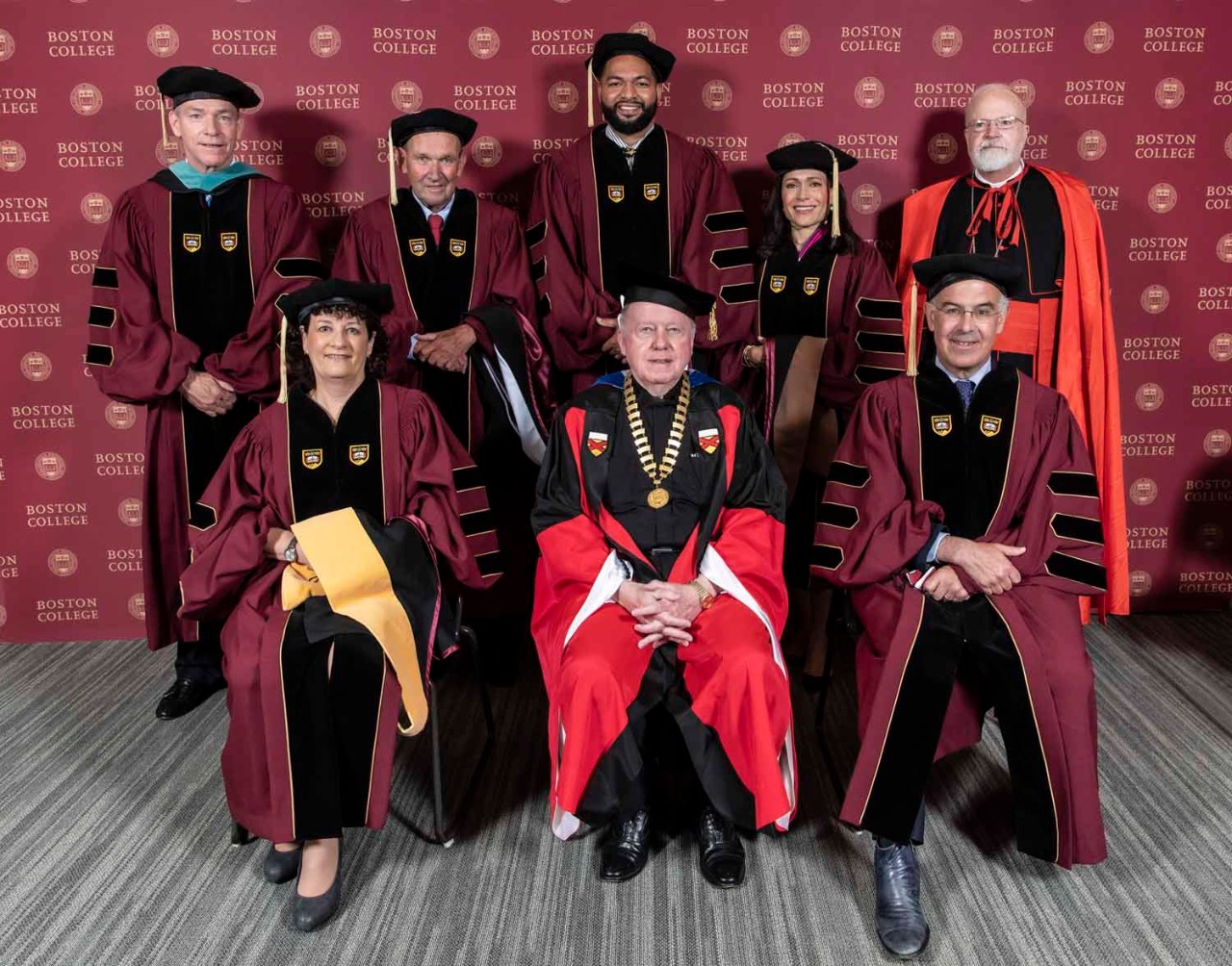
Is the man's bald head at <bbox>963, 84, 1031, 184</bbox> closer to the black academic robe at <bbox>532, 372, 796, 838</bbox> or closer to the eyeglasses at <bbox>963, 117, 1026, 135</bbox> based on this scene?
the eyeglasses at <bbox>963, 117, 1026, 135</bbox>

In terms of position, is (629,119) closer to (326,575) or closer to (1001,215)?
(1001,215)

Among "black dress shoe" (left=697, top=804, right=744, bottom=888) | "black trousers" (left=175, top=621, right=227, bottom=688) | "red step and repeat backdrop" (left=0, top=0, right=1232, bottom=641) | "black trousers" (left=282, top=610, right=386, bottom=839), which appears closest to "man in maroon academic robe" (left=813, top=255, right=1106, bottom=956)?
"black dress shoe" (left=697, top=804, right=744, bottom=888)

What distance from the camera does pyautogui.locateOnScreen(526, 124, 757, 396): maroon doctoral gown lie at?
383 cm

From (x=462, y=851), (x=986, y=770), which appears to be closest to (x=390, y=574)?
(x=462, y=851)

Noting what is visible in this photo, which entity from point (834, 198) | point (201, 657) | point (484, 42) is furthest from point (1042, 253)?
point (201, 657)

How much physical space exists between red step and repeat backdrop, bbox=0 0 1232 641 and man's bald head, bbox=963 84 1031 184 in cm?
54

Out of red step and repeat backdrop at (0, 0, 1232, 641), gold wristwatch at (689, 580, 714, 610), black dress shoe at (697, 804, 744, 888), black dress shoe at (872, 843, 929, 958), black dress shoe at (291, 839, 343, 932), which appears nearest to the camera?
black dress shoe at (872, 843, 929, 958)

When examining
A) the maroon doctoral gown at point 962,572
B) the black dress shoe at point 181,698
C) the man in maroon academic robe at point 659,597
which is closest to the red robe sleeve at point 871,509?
the maroon doctoral gown at point 962,572

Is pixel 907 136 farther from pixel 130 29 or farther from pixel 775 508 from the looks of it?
pixel 130 29

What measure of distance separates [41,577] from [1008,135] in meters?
4.42

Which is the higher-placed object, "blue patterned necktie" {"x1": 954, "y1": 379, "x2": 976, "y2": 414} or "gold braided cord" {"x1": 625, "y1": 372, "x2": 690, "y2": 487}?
"blue patterned necktie" {"x1": 954, "y1": 379, "x2": 976, "y2": 414}

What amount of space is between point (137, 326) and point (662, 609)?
2.22m

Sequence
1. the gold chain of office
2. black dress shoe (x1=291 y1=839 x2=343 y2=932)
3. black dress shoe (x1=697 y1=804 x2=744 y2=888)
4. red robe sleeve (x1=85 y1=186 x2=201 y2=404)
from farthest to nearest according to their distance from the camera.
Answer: red robe sleeve (x1=85 y1=186 x2=201 y2=404)
the gold chain of office
black dress shoe (x1=697 y1=804 x2=744 y2=888)
black dress shoe (x1=291 y1=839 x2=343 y2=932)

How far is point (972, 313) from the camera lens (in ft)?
9.26
